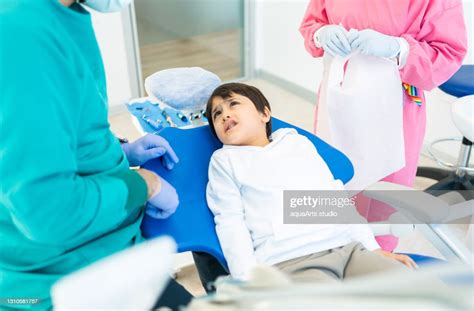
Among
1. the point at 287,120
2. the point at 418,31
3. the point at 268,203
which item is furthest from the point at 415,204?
the point at 287,120

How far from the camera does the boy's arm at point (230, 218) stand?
3.64 ft

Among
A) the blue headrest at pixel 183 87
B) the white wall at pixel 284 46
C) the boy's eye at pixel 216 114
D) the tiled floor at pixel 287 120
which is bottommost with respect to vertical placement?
the tiled floor at pixel 287 120

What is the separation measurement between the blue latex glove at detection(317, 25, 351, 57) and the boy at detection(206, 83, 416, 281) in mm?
341

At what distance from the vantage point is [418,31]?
1518 millimetres

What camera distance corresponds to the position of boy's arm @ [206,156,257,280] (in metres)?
1.11

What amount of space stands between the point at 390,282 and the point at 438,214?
950 millimetres

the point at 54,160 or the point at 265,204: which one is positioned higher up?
the point at 54,160

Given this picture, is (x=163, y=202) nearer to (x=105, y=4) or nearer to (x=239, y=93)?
(x=105, y=4)

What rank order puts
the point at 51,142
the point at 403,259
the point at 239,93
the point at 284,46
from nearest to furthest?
the point at 51,142
the point at 403,259
the point at 239,93
the point at 284,46

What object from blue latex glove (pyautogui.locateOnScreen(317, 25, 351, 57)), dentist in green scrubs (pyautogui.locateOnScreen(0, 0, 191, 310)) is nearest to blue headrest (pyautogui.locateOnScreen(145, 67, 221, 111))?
blue latex glove (pyautogui.locateOnScreen(317, 25, 351, 57))

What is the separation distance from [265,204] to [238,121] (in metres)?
0.30

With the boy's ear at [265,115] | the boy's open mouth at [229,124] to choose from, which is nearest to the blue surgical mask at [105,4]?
the boy's open mouth at [229,124]

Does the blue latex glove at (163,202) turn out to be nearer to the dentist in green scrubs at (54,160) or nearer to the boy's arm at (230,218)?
the dentist in green scrubs at (54,160)

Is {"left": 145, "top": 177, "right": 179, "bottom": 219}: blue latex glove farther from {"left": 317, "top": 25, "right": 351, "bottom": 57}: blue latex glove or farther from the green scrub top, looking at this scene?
{"left": 317, "top": 25, "right": 351, "bottom": 57}: blue latex glove
